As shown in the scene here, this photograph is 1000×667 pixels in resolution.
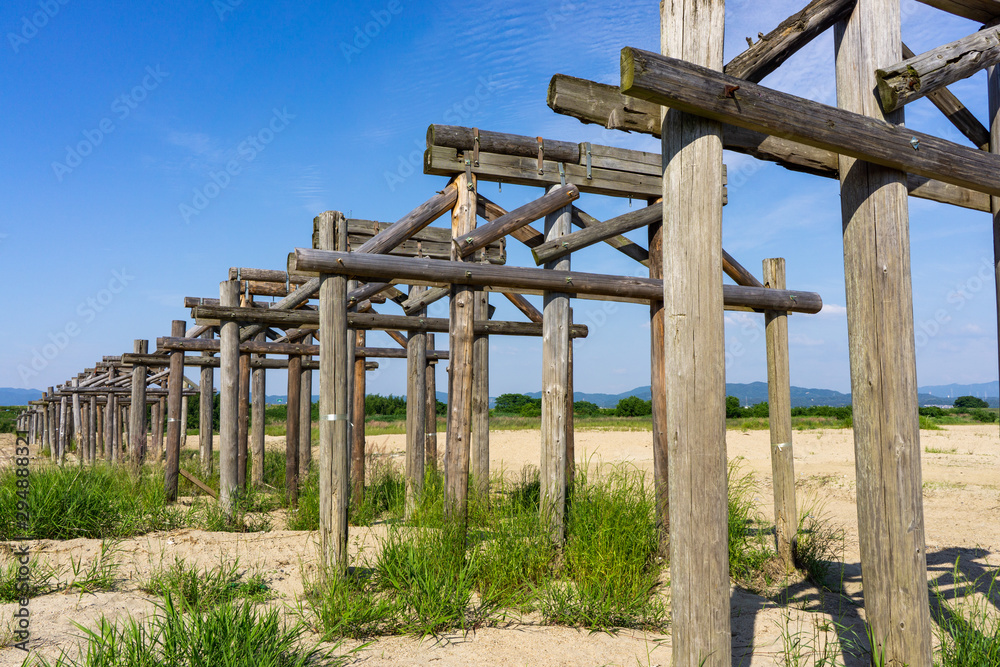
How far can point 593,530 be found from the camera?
5.70 m

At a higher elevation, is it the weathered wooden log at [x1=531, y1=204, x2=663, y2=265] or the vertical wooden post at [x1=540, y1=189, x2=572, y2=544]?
the weathered wooden log at [x1=531, y1=204, x2=663, y2=265]

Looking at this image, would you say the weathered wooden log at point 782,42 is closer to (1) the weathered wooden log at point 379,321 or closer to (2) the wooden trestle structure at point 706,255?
(2) the wooden trestle structure at point 706,255

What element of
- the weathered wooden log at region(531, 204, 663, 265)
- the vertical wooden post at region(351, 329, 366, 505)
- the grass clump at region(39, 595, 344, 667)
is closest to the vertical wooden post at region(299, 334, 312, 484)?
the vertical wooden post at region(351, 329, 366, 505)

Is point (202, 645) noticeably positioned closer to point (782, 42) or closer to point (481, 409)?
point (782, 42)

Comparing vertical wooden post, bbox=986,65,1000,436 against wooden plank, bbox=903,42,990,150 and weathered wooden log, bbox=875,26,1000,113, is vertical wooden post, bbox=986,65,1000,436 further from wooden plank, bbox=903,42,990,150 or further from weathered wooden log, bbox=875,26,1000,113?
weathered wooden log, bbox=875,26,1000,113

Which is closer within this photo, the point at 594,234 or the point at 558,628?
the point at 558,628

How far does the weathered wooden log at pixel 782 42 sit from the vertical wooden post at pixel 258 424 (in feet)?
34.2

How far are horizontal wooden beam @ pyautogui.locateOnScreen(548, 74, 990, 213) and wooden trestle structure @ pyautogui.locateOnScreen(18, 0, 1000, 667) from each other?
0.02 meters

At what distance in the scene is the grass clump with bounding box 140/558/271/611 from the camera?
5.22 meters

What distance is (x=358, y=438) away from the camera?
10.8m

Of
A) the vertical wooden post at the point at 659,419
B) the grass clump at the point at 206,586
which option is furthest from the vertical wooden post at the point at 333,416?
the vertical wooden post at the point at 659,419

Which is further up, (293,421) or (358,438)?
(293,421)

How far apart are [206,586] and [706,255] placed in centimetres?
489

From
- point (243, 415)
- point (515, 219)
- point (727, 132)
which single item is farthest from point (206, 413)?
point (727, 132)
